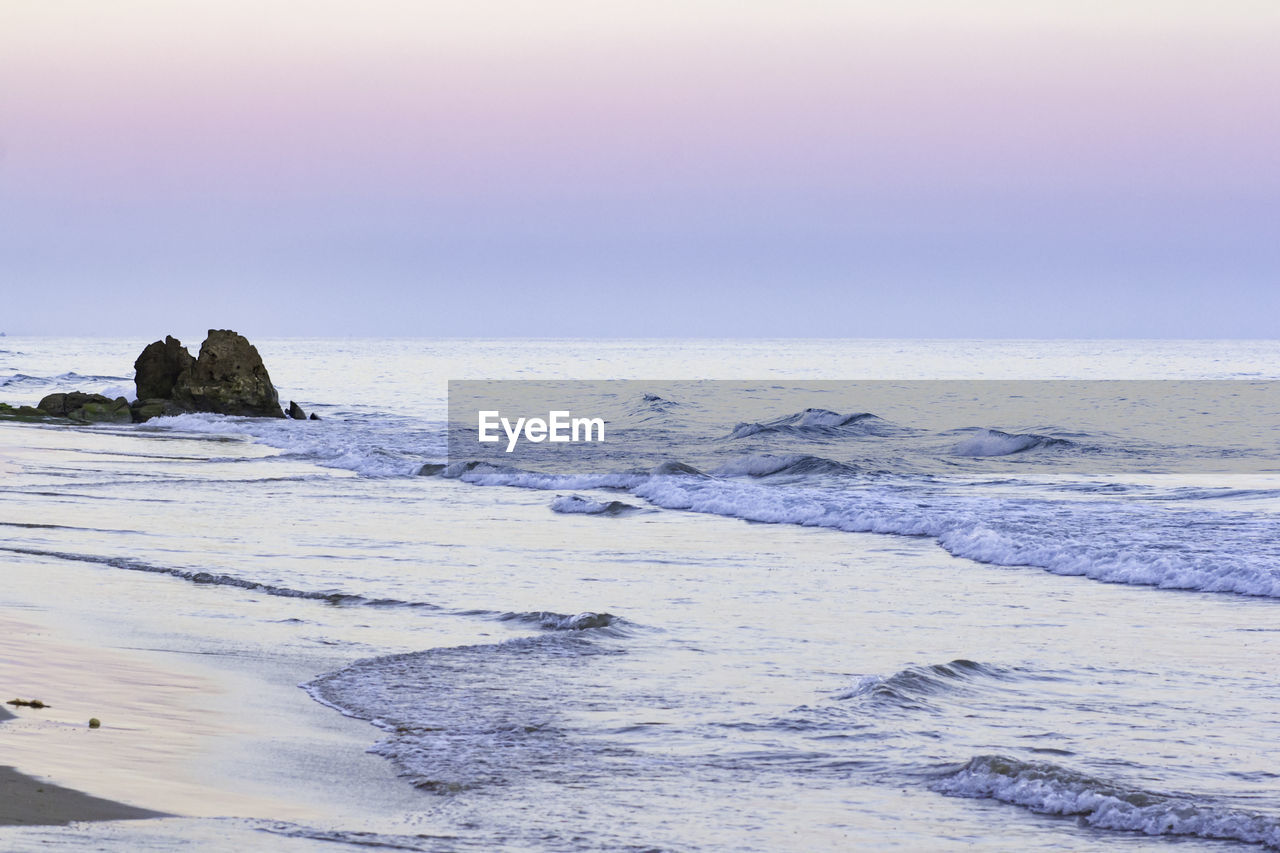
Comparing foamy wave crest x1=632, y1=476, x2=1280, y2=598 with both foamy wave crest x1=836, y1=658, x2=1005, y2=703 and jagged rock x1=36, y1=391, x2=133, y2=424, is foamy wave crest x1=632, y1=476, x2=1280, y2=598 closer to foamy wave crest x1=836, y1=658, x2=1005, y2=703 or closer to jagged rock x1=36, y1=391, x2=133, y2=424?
foamy wave crest x1=836, y1=658, x2=1005, y2=703

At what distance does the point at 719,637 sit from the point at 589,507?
9886mm

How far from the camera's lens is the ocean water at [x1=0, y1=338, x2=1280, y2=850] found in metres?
5.62

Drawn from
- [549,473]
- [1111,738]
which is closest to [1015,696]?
[1111,738]

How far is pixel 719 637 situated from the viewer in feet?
31.7

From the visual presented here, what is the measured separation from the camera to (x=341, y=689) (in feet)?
26.0

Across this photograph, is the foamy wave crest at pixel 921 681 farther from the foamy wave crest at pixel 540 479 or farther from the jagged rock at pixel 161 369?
the jagged rock at pixel 161 369

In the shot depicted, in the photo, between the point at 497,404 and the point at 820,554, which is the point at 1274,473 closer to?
the point at 820,554

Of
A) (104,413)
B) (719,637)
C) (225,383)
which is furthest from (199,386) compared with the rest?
(719,637)

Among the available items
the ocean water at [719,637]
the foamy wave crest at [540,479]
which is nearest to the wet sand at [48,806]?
the ocean water at [719,637]

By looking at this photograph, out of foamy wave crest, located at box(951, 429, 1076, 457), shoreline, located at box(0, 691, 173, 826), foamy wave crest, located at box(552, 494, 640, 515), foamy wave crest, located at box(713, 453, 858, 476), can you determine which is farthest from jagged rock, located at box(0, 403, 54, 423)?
shoreline, located at box(0, 691, 173, 826)

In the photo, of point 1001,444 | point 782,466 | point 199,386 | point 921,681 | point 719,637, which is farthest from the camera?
point 199,386

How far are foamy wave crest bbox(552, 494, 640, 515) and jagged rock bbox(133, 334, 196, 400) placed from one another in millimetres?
27075

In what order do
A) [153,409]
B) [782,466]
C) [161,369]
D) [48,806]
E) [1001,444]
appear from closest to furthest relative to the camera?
1. [48,806]
2. [782,466]
3. [1001,444]
4. [153,409]
5. [161,369]

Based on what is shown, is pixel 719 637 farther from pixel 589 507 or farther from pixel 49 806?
pixel 589 507
